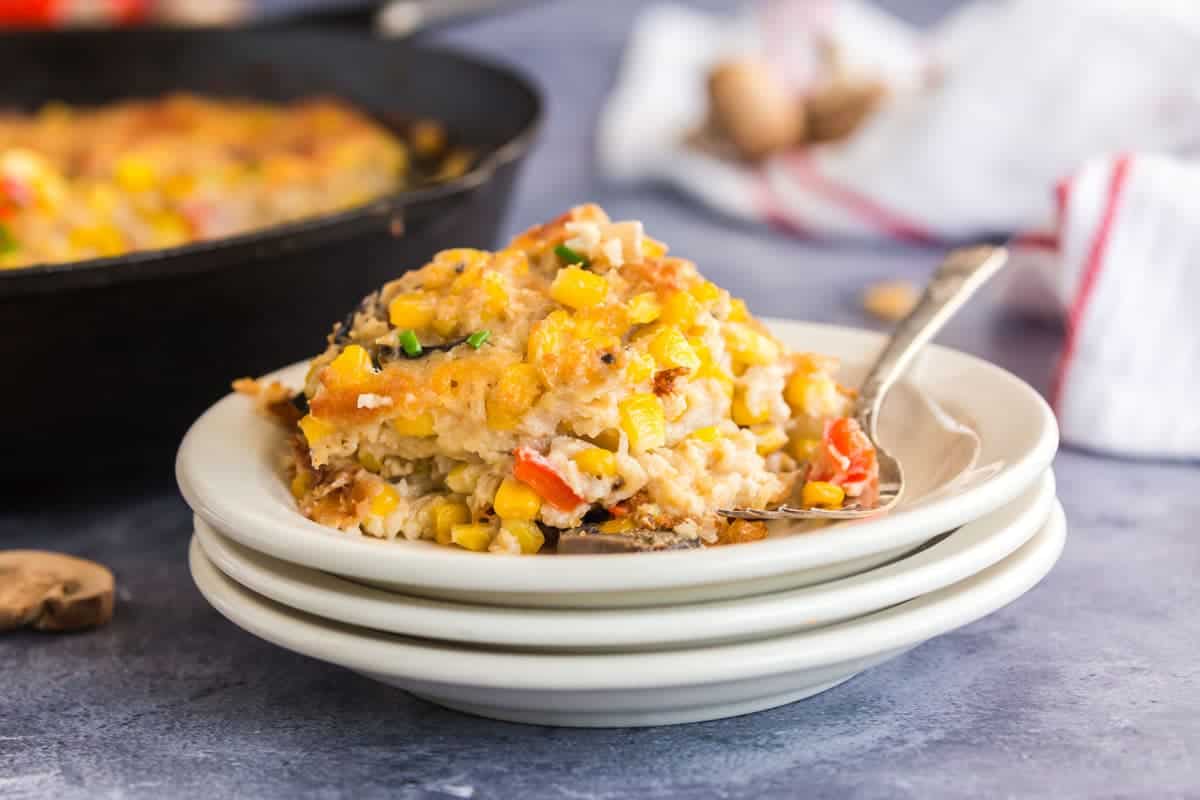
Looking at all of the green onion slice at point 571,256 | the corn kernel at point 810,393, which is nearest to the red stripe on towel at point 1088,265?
the corn kernel at point 810,393

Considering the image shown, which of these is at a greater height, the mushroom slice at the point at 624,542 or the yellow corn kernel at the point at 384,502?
the mushroom slice at the point at 624,542

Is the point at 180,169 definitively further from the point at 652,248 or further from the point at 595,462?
the point at 595,462

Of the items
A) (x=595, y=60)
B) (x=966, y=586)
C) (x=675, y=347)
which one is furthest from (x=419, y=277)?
(x=595, y=60)

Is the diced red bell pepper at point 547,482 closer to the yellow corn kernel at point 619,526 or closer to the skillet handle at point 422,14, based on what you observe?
the yellow corn kernel at point 619,526

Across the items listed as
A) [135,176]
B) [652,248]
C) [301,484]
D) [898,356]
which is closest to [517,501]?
[301,484]

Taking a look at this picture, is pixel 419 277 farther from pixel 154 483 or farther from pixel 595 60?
pixel 595 60

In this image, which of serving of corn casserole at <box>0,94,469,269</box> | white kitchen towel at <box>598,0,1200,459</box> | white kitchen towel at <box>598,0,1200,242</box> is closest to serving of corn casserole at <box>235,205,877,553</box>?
white kitchen towel at <box>598,0,1200,459</box>

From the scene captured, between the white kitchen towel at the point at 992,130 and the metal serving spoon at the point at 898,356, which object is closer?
the metal serving spoon at the point at 898,356
